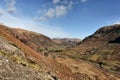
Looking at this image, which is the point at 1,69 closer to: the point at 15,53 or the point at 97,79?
the point at 15,53

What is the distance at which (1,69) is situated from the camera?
19812mm

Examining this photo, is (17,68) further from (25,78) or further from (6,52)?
(6,52)

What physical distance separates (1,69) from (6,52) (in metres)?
6.24

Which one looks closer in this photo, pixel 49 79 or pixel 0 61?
pixel 0 61

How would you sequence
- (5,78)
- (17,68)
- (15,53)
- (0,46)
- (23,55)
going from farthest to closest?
1. (23,55)
2. (15,53)
3. (0,46)
4. (17,68)
5. (5,78)

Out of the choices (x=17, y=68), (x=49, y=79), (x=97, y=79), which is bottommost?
(x=97, y=79)

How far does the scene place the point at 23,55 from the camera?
30.5 meters

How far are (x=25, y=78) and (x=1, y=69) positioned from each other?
272cm

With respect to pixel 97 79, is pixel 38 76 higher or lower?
higher

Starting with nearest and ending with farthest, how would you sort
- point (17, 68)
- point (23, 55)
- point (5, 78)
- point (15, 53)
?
point (5, 78) < point (17, 68) < point (15, 53) < point (23, 55)

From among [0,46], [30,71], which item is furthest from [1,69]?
[0,46]

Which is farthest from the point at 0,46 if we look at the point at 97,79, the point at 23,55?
the point at 97,79

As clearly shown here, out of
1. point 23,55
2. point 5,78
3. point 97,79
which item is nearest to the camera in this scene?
point 5,78

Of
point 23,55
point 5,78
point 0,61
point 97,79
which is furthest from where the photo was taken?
point 97,79
